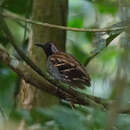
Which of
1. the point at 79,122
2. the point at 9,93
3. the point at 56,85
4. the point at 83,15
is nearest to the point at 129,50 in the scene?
the point at 79,122

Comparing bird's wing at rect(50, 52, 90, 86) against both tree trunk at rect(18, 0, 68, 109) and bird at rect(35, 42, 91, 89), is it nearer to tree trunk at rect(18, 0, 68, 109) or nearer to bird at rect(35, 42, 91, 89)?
bird at rect(35, 42, 91, 89)

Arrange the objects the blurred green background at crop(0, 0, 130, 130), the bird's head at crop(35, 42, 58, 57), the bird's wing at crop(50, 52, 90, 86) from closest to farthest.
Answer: the blurred green background at crop(0, 0, 130, 130)
the bird's wing at crop(50, 52, 90, 86)
the bird's head at crop(35, 42, 58, 57)

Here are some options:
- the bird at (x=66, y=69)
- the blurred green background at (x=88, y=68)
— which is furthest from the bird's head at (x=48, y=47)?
the blurred green background at (x=88, y=68)

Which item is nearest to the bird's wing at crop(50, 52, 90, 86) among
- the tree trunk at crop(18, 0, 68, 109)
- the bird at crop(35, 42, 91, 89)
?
the bird at crop(35, 42, 91, 89)

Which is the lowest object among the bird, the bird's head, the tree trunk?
the bird

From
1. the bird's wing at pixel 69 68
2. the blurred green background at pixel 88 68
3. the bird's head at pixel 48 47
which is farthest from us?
the bird's head at pixel 48 47

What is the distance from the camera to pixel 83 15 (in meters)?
6.20

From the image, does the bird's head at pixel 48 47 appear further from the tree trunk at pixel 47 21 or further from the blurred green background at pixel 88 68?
the blurred green background at pixel 88 68

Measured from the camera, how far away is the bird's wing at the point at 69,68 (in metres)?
3.45

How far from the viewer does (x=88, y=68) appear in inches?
135

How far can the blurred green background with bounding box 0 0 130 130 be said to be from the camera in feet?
5.41

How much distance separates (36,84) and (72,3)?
384 cm

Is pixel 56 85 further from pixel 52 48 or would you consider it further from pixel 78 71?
pixel 52 48

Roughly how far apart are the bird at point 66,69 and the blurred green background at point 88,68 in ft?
0.31
